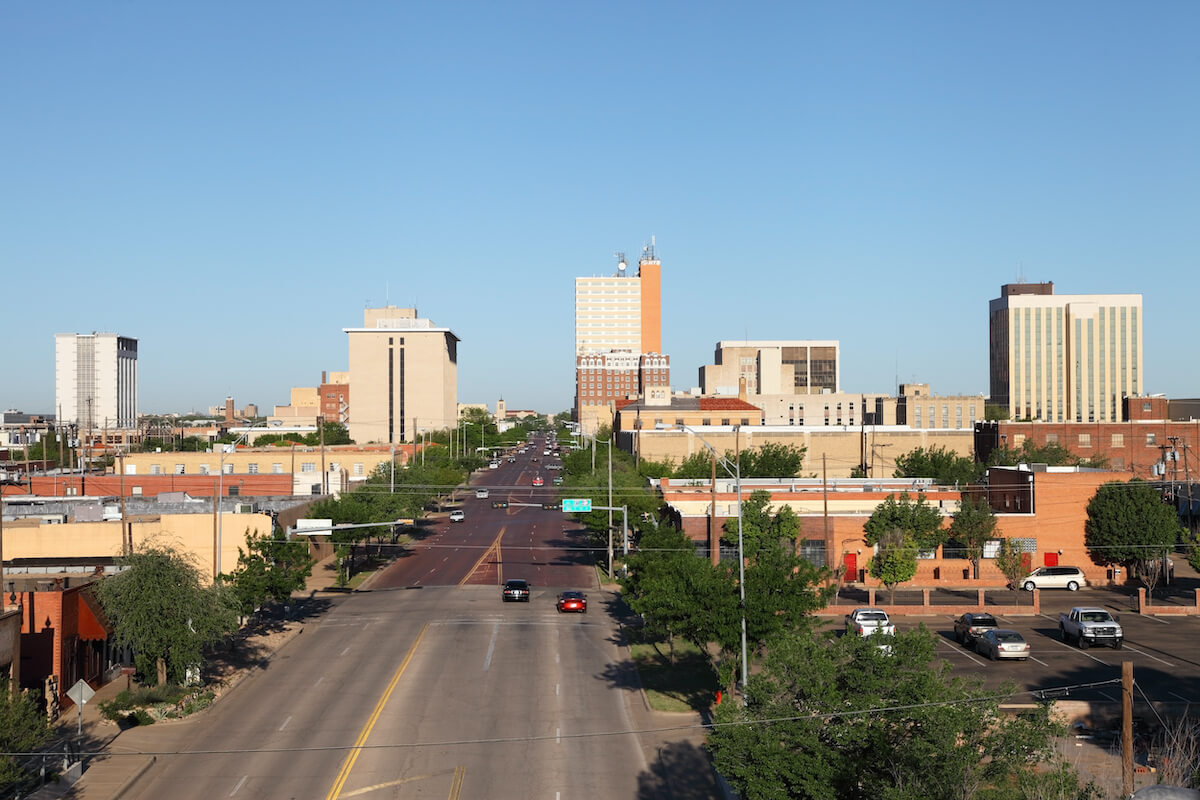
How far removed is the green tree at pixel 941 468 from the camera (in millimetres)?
84250

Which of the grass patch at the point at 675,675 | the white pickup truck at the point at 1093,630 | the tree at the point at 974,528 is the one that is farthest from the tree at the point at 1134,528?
the grass patch at the point at 675,675

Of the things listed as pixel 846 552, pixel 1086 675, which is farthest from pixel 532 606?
pixel 1086 675

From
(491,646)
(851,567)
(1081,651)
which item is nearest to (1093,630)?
(1081,651)

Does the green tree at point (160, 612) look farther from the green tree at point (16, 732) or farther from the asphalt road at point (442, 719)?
the green tree at point (16, 732)

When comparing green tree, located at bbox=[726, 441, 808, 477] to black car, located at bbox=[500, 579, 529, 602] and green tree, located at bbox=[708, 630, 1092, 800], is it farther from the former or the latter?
green tree, located at bbox=[708, 630, 1092, 800]

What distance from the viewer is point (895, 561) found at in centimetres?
5188

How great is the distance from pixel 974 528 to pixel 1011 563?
9.73 feet

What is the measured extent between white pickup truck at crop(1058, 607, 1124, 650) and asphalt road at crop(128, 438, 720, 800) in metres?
17.7

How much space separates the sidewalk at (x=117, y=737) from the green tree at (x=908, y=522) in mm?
30660

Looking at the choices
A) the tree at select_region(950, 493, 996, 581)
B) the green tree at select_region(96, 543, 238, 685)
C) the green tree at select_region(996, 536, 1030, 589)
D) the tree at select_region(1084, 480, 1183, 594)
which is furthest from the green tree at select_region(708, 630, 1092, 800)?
the tree at select_region(1084, 480, 1183, 594)

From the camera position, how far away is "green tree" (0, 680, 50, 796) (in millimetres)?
21111

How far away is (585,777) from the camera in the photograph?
27.3m

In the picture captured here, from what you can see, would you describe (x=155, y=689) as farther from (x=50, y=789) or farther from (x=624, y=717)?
(x=624, y=717)

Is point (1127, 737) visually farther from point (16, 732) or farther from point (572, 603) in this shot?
point (572, 603)
